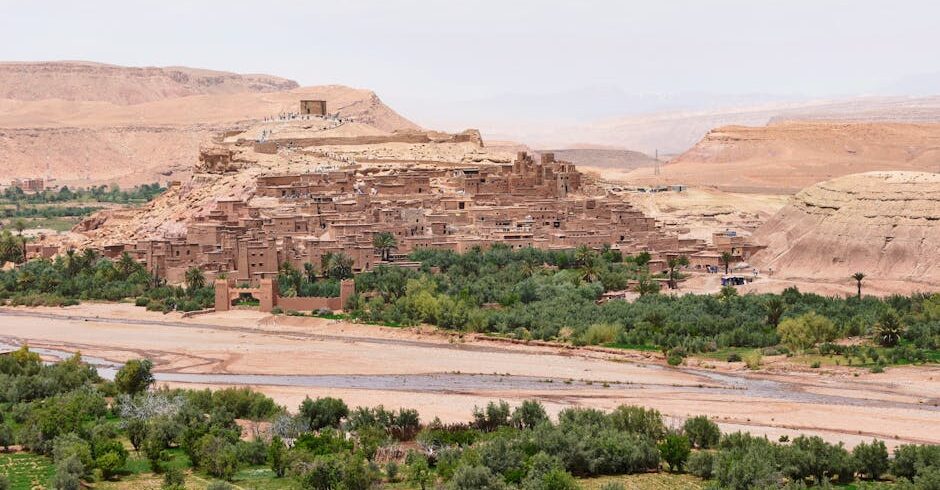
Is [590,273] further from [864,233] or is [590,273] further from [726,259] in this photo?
[864,233]

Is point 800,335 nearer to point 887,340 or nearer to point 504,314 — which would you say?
point 887,340

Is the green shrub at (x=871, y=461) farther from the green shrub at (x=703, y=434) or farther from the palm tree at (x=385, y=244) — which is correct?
the palm tree at (x=385, y=244)

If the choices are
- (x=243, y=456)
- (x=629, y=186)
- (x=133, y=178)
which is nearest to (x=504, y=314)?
(x=243, y=456)

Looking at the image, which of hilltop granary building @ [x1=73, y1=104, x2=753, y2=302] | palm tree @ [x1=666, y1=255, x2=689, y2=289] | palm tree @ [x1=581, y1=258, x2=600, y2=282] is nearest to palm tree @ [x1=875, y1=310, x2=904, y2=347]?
palm tree @ [x1=666, y1=255, x2=689, y2=289]

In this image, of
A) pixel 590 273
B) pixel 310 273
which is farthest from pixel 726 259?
pixel 310 273

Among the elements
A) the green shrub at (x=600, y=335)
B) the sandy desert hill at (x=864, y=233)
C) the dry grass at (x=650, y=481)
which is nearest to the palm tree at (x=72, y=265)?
the green shrub at (x=600, y=335)
